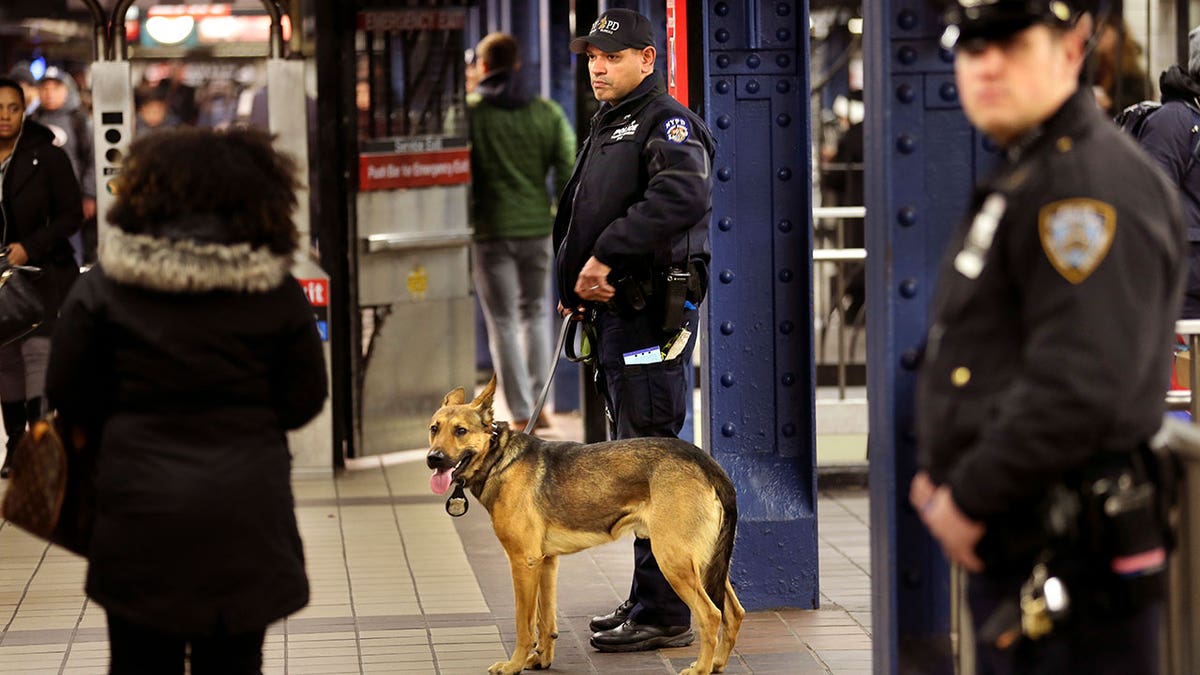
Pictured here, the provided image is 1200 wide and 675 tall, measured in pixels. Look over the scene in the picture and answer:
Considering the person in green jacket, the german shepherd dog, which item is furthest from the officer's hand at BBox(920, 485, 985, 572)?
the person in green jacket

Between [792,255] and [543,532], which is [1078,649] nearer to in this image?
[543,532]

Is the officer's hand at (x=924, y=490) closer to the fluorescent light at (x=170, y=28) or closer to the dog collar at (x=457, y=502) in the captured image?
the dog collar at (x=457, y=502)

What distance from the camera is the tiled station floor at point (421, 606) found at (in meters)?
5.89

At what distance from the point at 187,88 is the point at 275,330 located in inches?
348

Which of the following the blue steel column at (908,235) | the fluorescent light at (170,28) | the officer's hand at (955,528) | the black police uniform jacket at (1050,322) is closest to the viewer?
the black police uniform jacket at (1050,322)

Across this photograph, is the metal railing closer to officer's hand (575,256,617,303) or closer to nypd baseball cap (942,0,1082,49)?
officer's hand (575,256,617,303)

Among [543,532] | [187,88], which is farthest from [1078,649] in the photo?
[187,88]

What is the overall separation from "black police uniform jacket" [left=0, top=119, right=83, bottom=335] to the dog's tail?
458 centimetres

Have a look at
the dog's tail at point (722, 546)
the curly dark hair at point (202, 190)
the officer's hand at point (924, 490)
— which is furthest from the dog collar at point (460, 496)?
the officer's hand at point (924, 490)

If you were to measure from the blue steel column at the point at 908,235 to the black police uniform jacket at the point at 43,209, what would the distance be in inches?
229

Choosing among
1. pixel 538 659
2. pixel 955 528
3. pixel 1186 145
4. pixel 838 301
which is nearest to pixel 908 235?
pixel 955 528

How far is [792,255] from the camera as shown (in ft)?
21.0

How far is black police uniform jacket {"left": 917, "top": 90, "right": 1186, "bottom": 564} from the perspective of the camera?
283cm

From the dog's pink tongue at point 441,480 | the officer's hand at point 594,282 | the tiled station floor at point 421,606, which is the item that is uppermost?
the officer's hand at point 594,282
